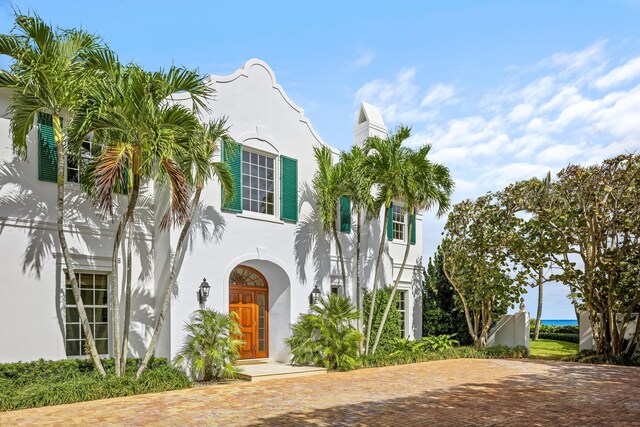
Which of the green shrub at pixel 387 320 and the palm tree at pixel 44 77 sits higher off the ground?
the palm tree at pixel 44 77

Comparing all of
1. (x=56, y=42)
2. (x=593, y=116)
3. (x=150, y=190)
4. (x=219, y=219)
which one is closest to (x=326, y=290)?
(x=219, y=219)

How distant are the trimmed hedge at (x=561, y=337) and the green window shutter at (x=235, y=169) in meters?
16.2

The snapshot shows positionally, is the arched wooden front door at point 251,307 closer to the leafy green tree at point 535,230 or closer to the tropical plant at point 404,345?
the tropical plant at point 404,345

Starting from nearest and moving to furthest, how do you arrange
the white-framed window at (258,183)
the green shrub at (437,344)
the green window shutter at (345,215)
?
the white-framed window at (258,183) < the green window shutter at (345,215) < the green shrub at (437,344)

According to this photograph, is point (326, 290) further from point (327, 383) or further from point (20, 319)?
point (20, 319)

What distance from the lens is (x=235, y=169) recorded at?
42.7 ft

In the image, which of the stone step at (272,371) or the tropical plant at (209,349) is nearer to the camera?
the tropical plant at (209,349)

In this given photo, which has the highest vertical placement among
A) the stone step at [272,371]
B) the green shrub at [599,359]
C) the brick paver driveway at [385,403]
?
the brick paver driveway at [385,403]

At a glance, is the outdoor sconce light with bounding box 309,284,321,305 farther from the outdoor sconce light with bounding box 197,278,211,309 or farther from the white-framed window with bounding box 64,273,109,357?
the white-framed window with bounding box 64,273,109,357

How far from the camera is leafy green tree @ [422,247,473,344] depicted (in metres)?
19.5

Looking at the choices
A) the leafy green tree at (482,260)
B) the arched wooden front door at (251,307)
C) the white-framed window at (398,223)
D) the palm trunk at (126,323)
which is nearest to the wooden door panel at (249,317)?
the arched wooden front door at (251,307)

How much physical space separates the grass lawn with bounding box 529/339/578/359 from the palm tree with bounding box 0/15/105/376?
45.9 ft

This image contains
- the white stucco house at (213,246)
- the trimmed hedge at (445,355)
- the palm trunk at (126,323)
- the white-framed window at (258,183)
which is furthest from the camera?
the trimmed hedge at (445,355)

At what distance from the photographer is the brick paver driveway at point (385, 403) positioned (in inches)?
313
